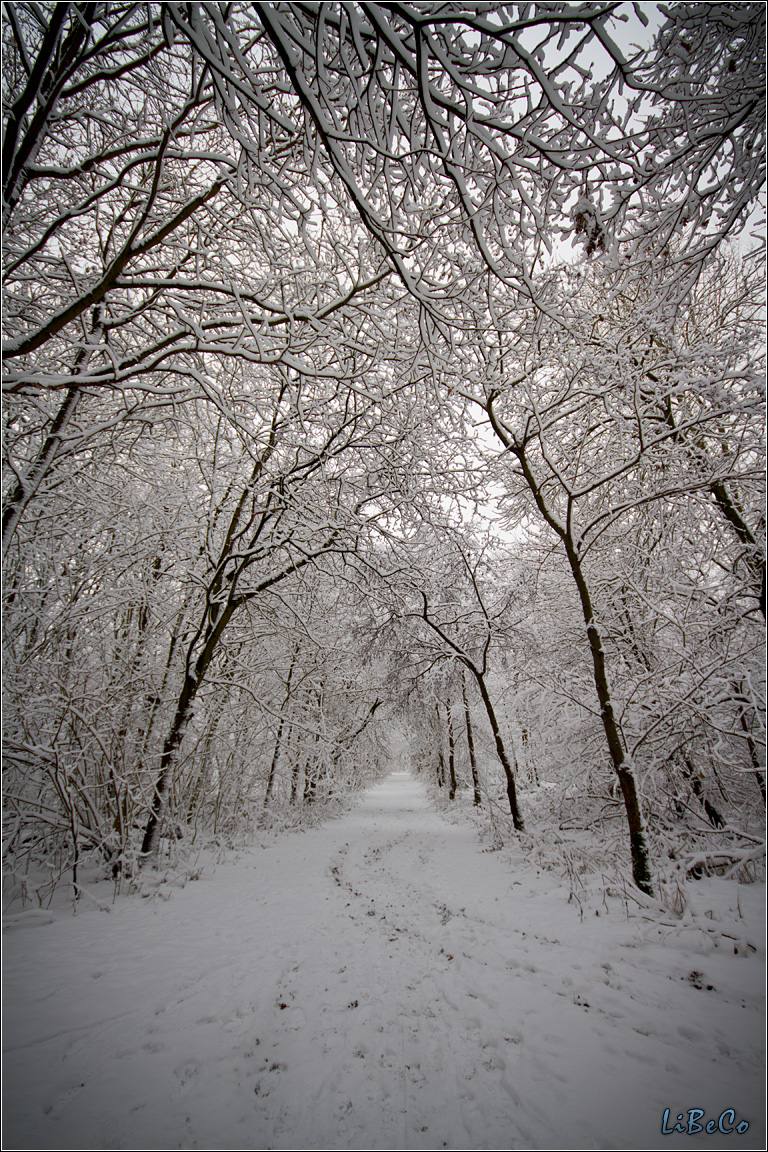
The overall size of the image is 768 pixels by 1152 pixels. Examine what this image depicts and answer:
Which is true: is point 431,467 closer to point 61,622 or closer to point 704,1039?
point 61,622

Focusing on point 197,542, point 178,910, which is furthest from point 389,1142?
point 197,542

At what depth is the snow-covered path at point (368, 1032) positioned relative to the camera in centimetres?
189

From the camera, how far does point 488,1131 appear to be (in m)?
1.88

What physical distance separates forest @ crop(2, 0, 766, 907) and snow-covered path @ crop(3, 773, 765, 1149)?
1.37 metres

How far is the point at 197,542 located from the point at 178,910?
4.87m


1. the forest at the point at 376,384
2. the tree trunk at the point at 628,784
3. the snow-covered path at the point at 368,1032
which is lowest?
the snow-covered path at the point at 368,1032

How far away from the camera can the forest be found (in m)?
2.21

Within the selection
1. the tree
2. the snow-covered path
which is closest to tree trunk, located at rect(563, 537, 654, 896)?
the tree

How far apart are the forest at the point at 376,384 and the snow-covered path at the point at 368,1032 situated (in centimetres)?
137

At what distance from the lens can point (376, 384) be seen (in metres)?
4.26

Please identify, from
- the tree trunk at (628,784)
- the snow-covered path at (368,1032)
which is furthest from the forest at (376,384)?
the snow-covered path at (368,1032)

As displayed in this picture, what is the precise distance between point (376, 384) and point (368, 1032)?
5335 millimetres

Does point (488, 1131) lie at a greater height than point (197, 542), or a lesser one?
lesser

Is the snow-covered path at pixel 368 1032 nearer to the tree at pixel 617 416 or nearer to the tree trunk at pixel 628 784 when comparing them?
the tree trunk at pixel 628 784
